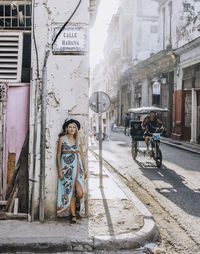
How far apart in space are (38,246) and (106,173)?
5359 mm

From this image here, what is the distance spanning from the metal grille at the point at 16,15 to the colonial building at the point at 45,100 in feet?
1.35

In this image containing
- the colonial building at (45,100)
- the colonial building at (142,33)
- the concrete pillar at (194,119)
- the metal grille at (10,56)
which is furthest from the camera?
the colonial building at (142,33)

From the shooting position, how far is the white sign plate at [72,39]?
5.40 metres

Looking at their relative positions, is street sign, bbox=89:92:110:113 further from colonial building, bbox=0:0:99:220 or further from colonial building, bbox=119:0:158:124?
colonial building, bbox=119:0:158:124

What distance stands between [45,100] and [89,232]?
6.94 feet

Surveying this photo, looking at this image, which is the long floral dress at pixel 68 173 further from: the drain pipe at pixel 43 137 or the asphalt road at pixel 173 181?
the asphalt road at pixel 173 181

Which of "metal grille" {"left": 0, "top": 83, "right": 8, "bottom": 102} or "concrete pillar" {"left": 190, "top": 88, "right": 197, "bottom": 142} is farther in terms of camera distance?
"concrete pillar" {"left": 190, "top": 88, "right": 197, "bottom": 142}

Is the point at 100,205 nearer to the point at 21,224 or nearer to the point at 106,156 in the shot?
the point at 21,224

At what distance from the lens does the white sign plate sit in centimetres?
540

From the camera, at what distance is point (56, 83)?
5402 millimetres

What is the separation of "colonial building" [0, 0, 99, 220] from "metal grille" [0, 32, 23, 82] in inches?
4.3

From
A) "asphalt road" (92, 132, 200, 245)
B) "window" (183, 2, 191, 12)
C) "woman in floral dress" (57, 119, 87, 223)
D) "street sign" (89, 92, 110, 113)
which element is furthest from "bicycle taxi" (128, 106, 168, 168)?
"window" (183, 2, 191, 12)

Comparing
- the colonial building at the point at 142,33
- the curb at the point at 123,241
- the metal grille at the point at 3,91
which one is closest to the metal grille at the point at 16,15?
the metal grille at the point at 3,91

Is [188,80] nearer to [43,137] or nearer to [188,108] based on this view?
[188,108]
